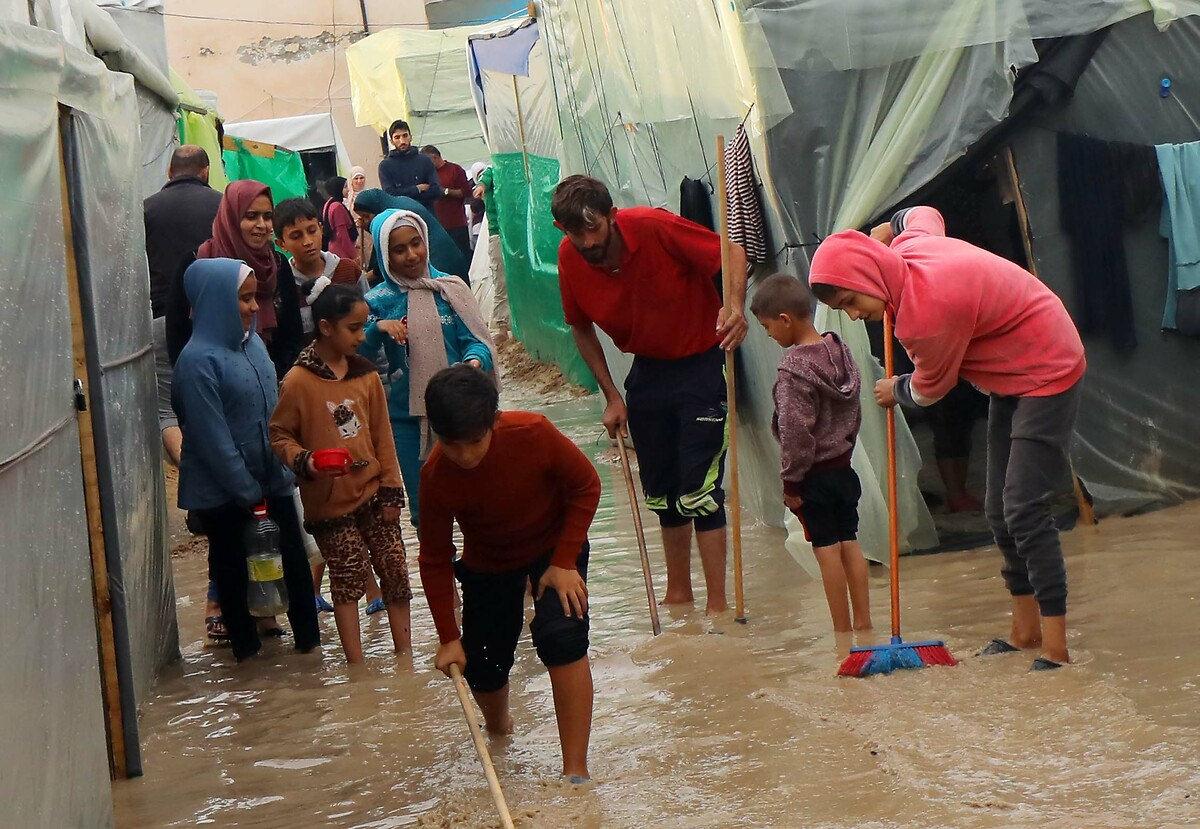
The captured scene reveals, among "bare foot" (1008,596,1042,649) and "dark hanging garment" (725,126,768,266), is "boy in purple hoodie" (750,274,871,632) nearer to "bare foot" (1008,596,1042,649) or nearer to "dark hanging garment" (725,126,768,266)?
"bare foot" (1008,596,1042,649)

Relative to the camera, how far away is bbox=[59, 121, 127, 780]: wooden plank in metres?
4.70

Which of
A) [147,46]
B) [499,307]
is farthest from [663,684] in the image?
[499,307]

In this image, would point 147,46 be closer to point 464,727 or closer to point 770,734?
point 464,727

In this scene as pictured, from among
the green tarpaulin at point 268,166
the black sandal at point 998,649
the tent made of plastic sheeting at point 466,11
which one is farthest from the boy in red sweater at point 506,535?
the tent made of plastic sheeting at point 466,11

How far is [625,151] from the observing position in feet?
29.7

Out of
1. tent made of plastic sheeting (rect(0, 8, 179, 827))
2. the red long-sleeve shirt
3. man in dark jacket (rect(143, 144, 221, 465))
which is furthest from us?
man in dark jacket (rect(143, 144, 221, 465))

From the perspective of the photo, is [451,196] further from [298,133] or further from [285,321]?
[285,321]

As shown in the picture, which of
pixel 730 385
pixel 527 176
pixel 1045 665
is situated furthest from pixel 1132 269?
pixel 527 176

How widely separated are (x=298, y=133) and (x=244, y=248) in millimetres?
15903

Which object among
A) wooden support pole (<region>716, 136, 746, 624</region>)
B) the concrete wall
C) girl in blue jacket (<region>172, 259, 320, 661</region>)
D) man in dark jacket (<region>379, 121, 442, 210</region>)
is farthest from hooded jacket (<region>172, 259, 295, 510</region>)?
the concrete wall

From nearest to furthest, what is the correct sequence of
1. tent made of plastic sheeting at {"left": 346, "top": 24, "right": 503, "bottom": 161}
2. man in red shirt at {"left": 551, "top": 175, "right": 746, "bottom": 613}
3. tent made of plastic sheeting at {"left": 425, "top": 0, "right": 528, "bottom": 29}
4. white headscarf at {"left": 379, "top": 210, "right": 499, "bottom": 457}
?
man in red shirt at {"left": 551, "top": 175, "right": 746, "bottom": 613}, white headscarf at {"left": 379, "top": 210, "right": 499, "bottom": 457}, tent made of plastic sheeting at {"left": 346, "top": 24, "right": 503, "bottom": 161}, tent made of plastic sheeting at {"left": 425, "top": 0, "right": 528, "bottom": 29}

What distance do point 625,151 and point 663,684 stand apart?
477 cm

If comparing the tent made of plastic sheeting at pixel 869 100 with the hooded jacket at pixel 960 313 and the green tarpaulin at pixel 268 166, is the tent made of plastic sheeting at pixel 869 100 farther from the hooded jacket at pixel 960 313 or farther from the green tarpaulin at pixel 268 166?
the green tarpaulin at pixel 268 166

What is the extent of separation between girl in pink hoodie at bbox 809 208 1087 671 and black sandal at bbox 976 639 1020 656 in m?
0.15
